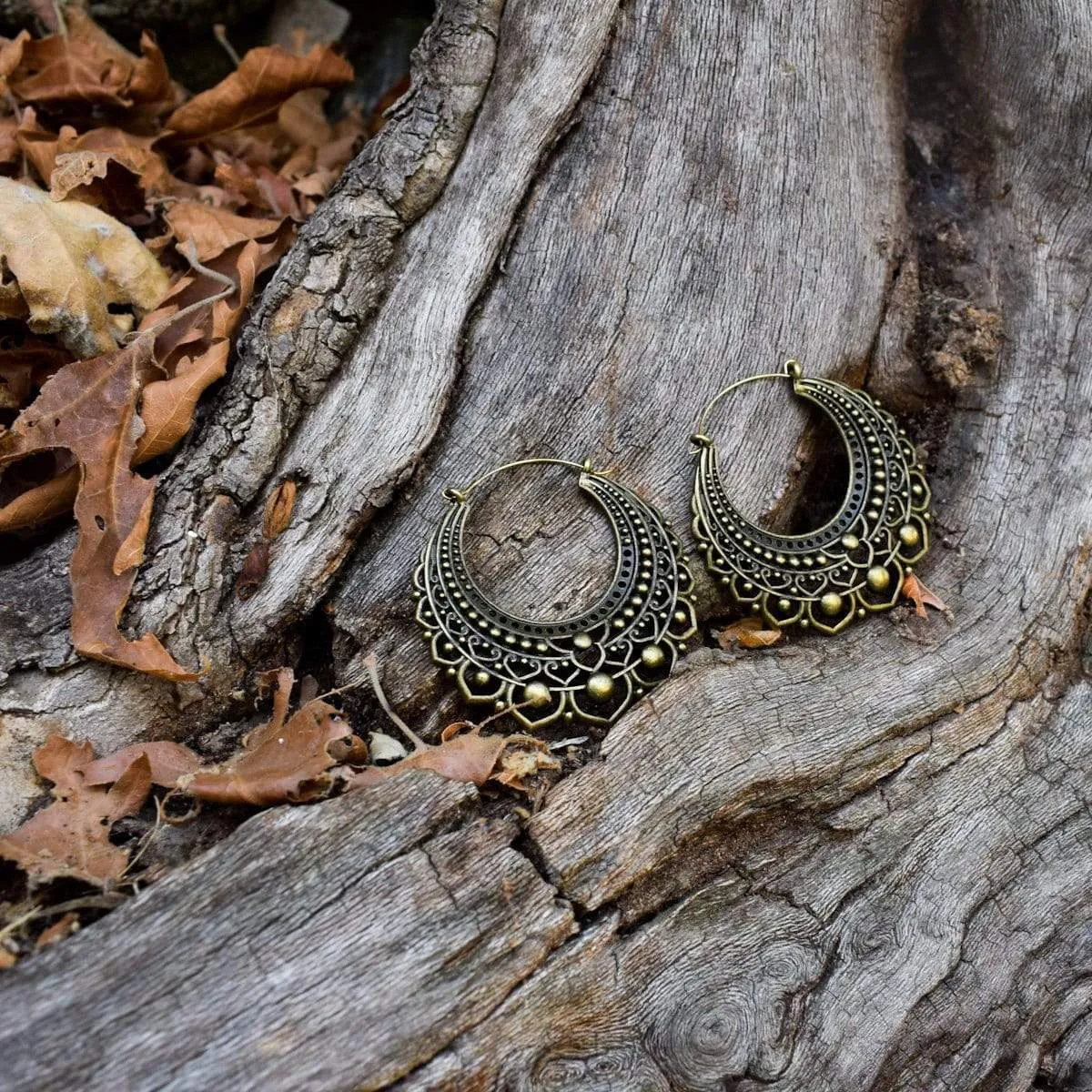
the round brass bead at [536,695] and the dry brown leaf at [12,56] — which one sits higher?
the dry brown leaf at [12,56]

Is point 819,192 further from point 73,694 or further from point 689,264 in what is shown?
point 73,694

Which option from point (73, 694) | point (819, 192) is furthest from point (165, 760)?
point (819, 192)

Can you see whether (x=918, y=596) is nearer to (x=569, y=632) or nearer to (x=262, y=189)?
(x=569, y=632)

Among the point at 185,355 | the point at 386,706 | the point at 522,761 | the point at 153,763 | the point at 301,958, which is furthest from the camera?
the point at 185,355

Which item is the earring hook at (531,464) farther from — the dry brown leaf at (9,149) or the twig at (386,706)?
the dry brown leaf at (9,149)

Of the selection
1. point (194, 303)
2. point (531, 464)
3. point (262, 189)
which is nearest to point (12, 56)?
point (262, 189)

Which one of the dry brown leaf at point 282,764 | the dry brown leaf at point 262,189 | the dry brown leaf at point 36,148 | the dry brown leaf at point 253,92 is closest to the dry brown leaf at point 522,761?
the dry brown leaf at point 282,764

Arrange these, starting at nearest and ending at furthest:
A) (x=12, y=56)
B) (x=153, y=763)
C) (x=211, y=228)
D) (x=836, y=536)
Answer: (x=153, y=763)
(x=836, y=536)
(x=211, y=228)
(x=12, y=56)
